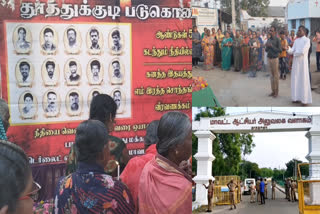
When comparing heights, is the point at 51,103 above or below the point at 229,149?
above

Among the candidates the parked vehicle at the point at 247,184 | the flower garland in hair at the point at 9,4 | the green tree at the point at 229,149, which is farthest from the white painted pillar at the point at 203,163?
the flower garland in hair at the point at 9,4

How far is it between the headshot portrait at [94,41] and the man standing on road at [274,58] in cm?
116

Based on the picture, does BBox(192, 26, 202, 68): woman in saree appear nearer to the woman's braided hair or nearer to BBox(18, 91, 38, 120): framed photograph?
BBox(18, 91, 38, 120): framed photograph

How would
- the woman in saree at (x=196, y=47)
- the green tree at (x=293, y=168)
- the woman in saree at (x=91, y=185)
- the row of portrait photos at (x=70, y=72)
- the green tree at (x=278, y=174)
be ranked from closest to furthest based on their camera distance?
the woman in saree at (x=91, y=185) → the row of portrait photos at (x=70, y=72) → the woman in saree at (x=196, y=47) → the green tree at (x=293, y=168) → the green tree at (x=278, y=174)

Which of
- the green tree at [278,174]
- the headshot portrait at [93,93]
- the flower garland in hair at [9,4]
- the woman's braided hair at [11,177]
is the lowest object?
the green tree at [278,174]

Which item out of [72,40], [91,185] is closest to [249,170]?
[91,185]

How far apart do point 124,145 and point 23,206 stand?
84 centimetres

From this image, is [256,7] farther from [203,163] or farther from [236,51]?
[203,163]

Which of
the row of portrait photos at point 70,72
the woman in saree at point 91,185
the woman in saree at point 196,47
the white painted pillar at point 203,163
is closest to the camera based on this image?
the woman in saree at point 91,185

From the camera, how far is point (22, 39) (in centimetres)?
256

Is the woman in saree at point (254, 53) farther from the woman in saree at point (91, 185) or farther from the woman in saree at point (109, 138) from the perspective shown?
the woman in saree at point (91, 185)

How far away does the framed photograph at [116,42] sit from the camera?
8.68 ft

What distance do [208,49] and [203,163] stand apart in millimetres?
808

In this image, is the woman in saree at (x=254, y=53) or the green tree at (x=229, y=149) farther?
the green tree at (x=229, y=149)
